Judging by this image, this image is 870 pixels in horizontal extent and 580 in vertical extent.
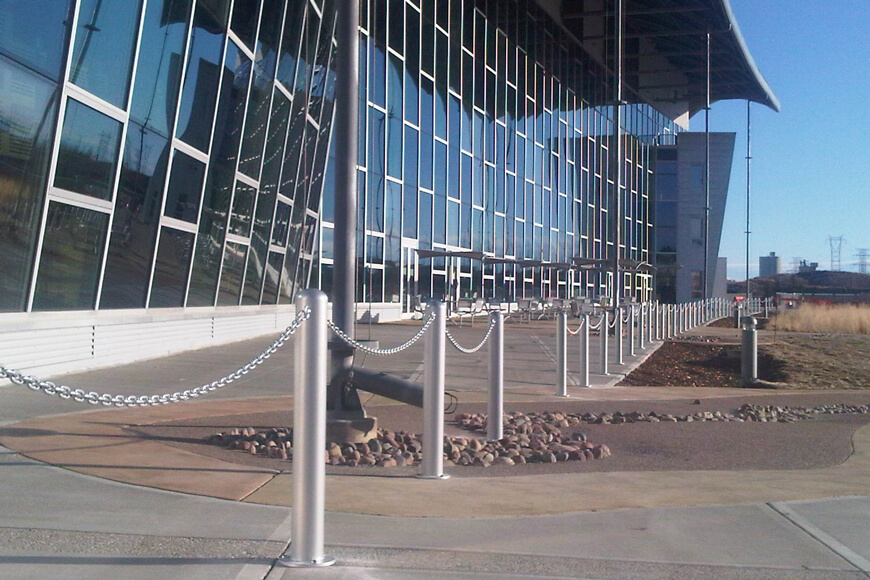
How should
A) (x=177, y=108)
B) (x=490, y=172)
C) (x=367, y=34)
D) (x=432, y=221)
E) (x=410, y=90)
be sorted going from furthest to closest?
(x=490, y=172) → (x=432, y=221) → (x=410, y=90) → (x=367, y=34) → (x=177, y=108)

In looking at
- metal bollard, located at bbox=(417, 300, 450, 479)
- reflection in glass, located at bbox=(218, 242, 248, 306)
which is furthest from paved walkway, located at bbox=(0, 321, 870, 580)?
reflection in glass, located at bbox=(218, 242, 248, 306)

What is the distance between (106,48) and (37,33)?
63.5 inches

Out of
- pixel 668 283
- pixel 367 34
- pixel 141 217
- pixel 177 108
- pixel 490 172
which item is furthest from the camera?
pixel 668 283

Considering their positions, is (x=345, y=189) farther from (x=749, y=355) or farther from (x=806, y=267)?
(x=806, y=267)

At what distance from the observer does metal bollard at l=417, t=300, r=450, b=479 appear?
21.4ft

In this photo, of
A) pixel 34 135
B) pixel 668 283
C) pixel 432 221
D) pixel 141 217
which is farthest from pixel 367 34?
pixel 668 283

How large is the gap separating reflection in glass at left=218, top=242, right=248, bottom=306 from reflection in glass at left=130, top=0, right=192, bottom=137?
4.15m

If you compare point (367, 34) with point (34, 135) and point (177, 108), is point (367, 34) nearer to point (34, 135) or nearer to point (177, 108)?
point (177, 108)

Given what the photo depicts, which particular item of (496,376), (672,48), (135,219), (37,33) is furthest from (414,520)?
(672,48)

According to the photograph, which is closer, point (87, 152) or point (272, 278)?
point (87, 152)

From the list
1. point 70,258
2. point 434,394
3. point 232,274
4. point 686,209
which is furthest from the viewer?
point 686,209

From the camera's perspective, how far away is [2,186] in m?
9.73

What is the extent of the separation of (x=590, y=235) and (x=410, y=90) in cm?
2229

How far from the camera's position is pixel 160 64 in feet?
44.3
